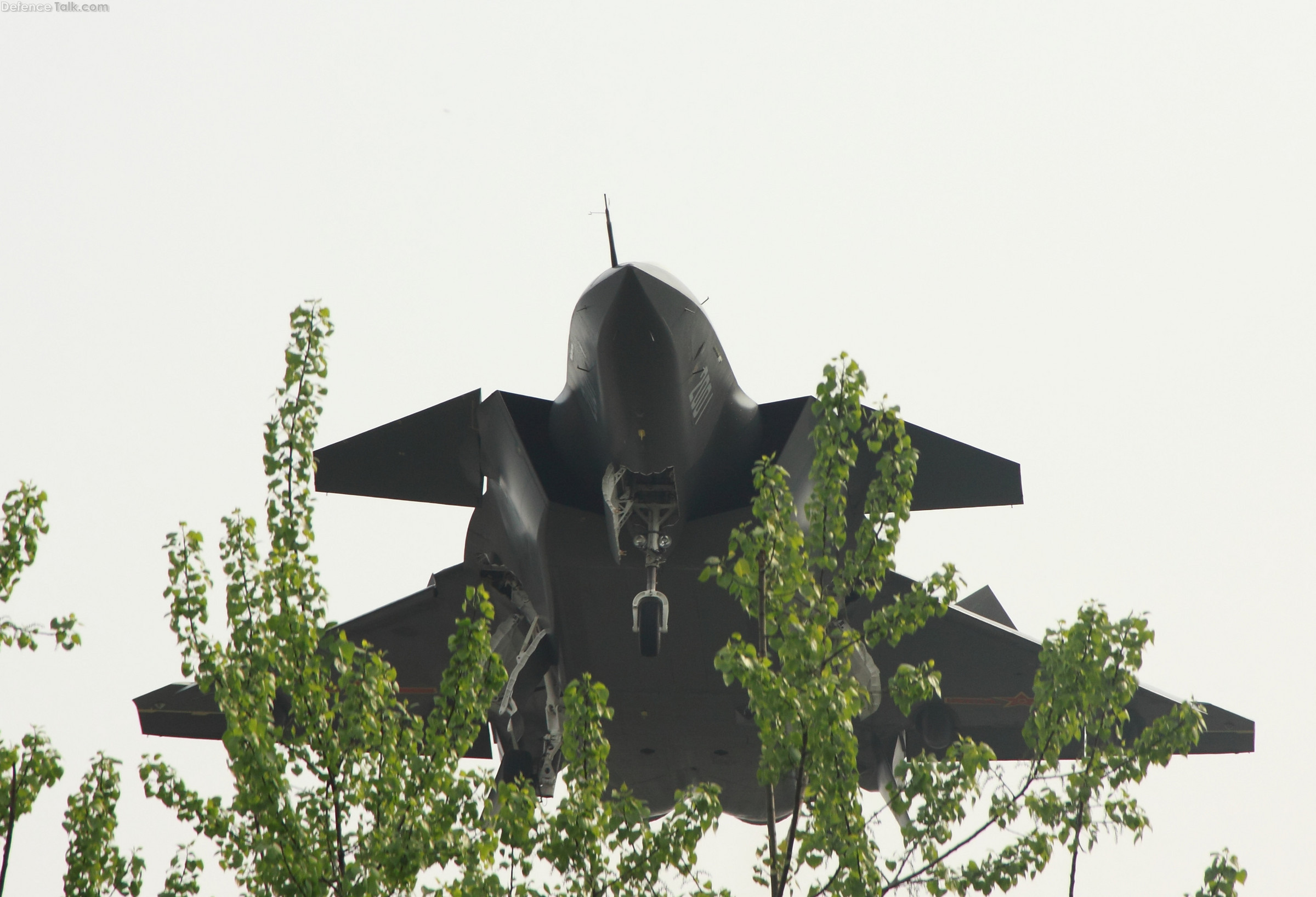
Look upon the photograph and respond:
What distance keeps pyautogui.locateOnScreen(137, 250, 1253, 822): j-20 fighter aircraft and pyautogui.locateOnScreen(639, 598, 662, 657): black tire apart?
21mm

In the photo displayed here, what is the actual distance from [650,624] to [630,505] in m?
1.32

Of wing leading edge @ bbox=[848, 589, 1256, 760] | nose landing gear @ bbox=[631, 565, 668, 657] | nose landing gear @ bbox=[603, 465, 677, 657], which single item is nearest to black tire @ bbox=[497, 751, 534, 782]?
nose landing gear @ bbox=[603, 465, 677, 657]

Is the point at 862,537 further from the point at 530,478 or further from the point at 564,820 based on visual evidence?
the point at 530,478

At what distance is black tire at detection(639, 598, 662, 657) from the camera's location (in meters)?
14.3

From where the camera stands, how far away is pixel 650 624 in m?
14.3

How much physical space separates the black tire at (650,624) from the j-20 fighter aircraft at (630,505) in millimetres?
21

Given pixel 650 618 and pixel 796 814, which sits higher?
pixel 650 618

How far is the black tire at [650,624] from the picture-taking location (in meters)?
14.3

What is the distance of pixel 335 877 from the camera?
7996 millimetres

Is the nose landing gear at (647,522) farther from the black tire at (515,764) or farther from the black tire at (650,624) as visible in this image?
the black tire at (515,764)

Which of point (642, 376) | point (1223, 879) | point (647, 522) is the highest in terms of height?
point (642, 376)

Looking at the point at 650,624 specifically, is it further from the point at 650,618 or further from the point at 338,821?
the point at 338,821

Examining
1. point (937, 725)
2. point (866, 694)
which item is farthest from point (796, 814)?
point (937, 725)

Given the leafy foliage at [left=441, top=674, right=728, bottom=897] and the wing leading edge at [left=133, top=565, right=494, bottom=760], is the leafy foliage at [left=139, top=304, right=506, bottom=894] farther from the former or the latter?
the wing leading edge at [left=133, top=565, right=494, bottom=760]
